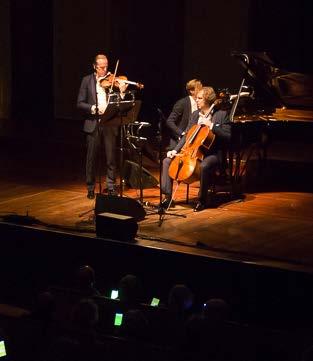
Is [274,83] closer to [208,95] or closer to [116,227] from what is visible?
[208,95]

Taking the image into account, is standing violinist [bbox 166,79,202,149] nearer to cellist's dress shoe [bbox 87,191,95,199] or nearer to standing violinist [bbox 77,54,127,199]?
standing violinist [bbox 77,54,127,199]

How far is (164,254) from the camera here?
7.72 m

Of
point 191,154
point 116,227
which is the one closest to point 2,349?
point 116,227

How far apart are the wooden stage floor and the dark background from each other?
16.0 feet

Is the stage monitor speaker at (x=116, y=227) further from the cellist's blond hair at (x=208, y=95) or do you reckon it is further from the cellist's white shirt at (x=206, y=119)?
the cellist's blond hair at (x=208, y=95)

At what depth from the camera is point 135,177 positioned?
10391 mm

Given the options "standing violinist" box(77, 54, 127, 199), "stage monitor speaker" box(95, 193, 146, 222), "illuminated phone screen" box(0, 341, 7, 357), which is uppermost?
"standing violinist" box(77, 54, 127, 199)

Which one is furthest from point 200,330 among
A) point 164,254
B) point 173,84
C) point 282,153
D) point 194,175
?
point 173,84

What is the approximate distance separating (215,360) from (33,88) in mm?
12953

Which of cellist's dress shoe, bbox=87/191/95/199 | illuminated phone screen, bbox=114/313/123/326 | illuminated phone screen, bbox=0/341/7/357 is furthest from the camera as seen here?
cellist's dress shoe, bbox=87/191/95/199

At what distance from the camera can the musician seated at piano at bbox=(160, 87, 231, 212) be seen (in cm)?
920

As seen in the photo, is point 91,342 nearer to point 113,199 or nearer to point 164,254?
point 164,254

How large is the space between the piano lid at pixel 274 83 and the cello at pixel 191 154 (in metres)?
1.60

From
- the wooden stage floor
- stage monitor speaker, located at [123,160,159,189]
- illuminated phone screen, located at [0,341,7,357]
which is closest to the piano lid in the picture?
the wooden stage floor
